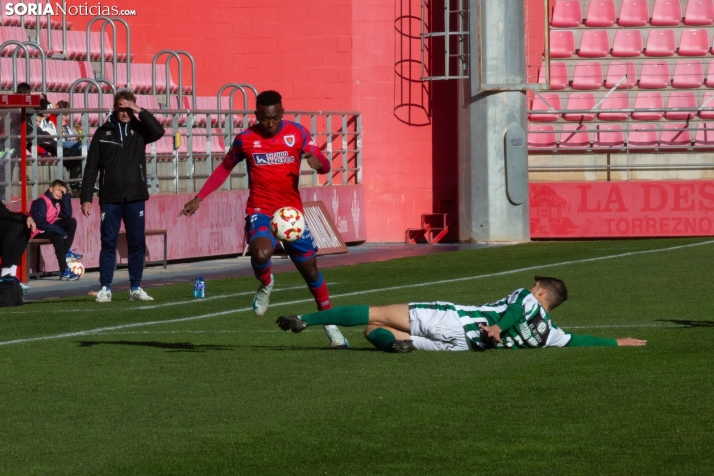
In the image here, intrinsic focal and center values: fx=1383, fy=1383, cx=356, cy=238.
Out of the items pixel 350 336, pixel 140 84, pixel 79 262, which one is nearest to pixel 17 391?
pixel 350 336

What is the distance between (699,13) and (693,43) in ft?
2.88

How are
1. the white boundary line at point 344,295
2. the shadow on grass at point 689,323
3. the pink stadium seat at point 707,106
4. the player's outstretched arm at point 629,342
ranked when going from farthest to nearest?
the pink stadium seat at point 707,106 < the white boundary line at point 344,295 < the shadow on grass at point 689,323 < the player's outstretched arm at point 629,342

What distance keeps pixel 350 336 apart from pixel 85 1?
19.1m

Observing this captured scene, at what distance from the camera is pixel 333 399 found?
8.41 metres

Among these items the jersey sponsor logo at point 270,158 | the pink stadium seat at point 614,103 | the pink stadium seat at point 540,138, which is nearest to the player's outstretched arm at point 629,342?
the jersey sponsor logo at point 270,158

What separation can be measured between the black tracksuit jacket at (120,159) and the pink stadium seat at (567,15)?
57.0ft

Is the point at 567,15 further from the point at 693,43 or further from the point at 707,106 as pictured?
the point at 707,106

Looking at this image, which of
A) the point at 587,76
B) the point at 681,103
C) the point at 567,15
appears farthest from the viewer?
the point at 567,15

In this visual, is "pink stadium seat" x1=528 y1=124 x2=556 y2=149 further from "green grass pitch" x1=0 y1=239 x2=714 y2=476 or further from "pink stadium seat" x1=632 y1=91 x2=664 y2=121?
"green grass pitch" x1=0 y1=239 x2=714 y2=476

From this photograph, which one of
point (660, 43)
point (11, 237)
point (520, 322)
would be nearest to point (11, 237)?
point (11, 237)

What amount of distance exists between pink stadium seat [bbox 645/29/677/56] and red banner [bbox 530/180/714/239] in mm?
4900

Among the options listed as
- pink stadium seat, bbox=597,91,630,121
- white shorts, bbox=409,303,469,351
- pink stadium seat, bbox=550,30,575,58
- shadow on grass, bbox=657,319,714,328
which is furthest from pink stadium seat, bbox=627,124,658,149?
white shorts, bbox=409,303,469,351

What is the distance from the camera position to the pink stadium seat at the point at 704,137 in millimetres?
28094

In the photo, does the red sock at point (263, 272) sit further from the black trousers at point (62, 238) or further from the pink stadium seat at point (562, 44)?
the pink stadium seat at point (562, 44)
